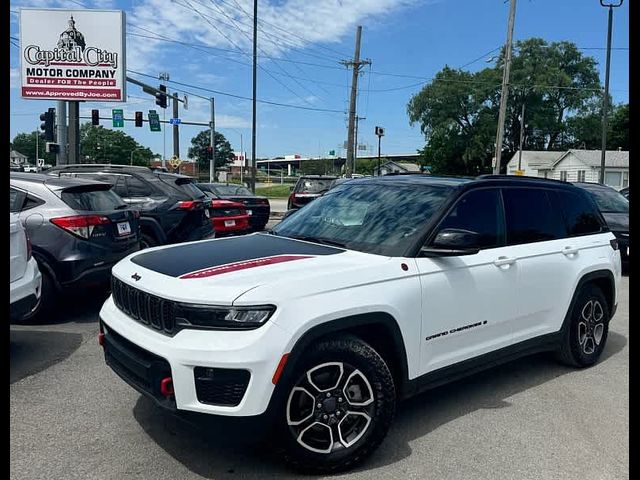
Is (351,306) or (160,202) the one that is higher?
(160,202)

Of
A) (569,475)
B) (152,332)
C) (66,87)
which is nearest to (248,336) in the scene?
(152,332)

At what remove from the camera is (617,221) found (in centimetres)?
1045

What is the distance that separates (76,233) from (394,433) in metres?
3.61

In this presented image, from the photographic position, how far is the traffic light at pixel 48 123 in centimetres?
1950

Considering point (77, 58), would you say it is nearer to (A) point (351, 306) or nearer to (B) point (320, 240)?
(B) point (320, 240)

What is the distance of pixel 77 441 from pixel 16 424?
0.52m

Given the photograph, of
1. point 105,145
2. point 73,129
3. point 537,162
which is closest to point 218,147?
point 105,145

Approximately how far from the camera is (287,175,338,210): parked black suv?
16419mm

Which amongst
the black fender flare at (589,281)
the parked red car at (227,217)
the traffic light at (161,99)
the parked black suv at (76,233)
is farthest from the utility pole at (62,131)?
the black fender flare at (589,281)

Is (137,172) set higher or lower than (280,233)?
higher

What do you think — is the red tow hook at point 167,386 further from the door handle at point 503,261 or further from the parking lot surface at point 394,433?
the door handle at point 503,261

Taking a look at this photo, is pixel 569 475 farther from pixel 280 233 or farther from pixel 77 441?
pixel 77 441

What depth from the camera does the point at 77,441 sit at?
10.8ft

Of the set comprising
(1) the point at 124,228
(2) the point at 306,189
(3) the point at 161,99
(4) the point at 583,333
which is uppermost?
(3) the point at 161,99
